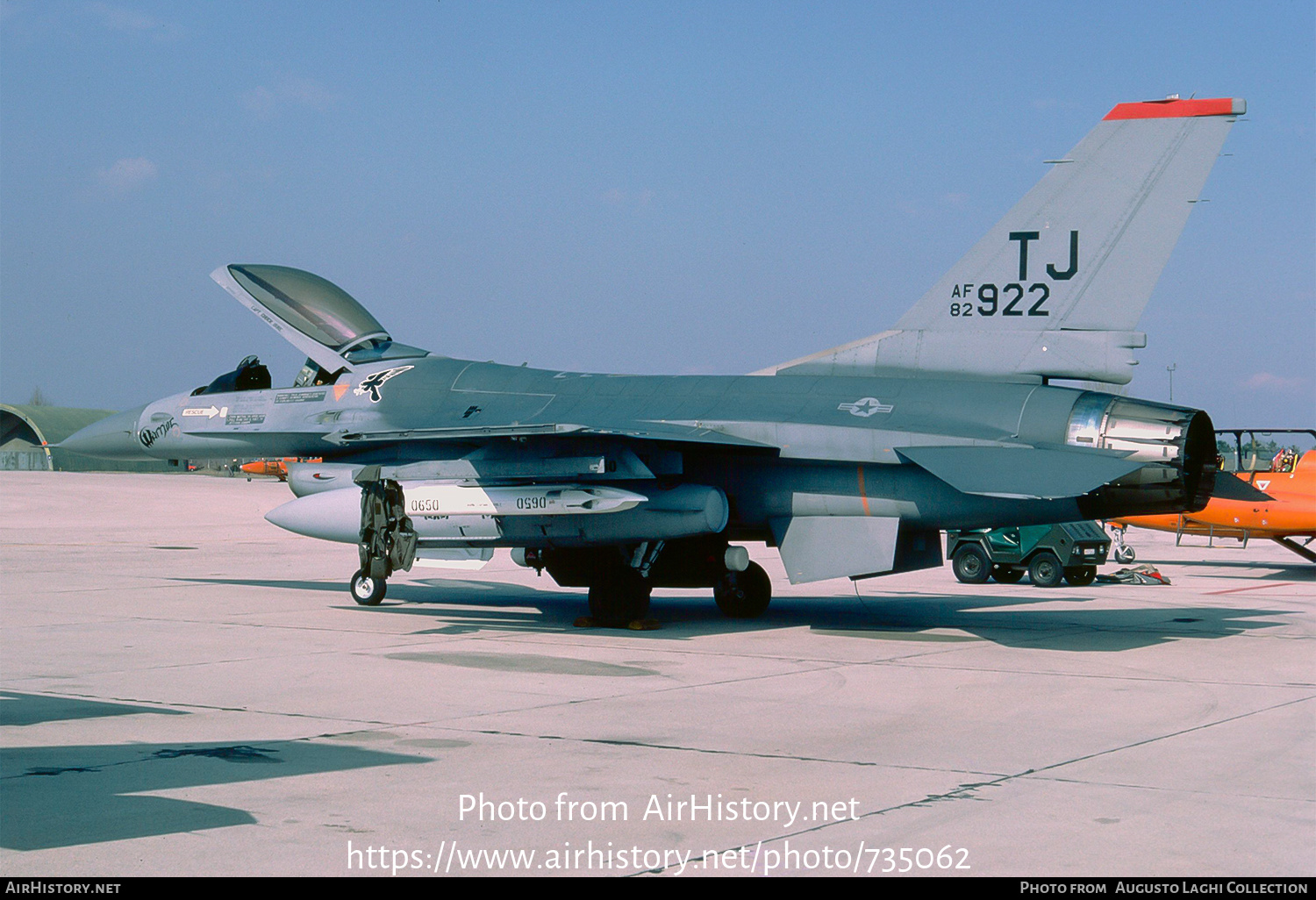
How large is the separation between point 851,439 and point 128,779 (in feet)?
26.0

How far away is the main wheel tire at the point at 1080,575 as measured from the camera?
19641 mm

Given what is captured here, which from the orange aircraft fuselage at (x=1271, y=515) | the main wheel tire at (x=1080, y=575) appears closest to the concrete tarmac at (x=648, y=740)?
the main wheel tire at (x=1080, y=575)

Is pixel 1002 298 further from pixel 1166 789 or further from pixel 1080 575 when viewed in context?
pixel 1080 575

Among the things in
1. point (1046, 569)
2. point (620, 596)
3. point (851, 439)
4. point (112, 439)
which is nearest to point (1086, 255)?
point (851, 439)

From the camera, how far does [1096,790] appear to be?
6070mm

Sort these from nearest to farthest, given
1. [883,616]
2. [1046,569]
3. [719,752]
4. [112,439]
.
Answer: [719,752] < [883,616] < [112,439] < [1046,569]

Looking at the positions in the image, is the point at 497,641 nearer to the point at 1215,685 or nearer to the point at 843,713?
the point at 843,713

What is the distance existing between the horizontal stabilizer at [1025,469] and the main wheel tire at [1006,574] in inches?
378

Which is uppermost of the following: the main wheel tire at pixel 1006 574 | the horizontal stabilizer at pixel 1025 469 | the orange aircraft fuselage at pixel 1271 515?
the horizontal stabilizer at pixel 1025 469

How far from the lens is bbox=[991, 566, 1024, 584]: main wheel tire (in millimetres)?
20369

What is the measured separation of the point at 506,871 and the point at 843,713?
159 inches

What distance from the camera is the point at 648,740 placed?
23.9 feet

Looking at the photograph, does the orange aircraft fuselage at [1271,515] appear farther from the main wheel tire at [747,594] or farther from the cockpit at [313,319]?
the cockpit at [313,319]
